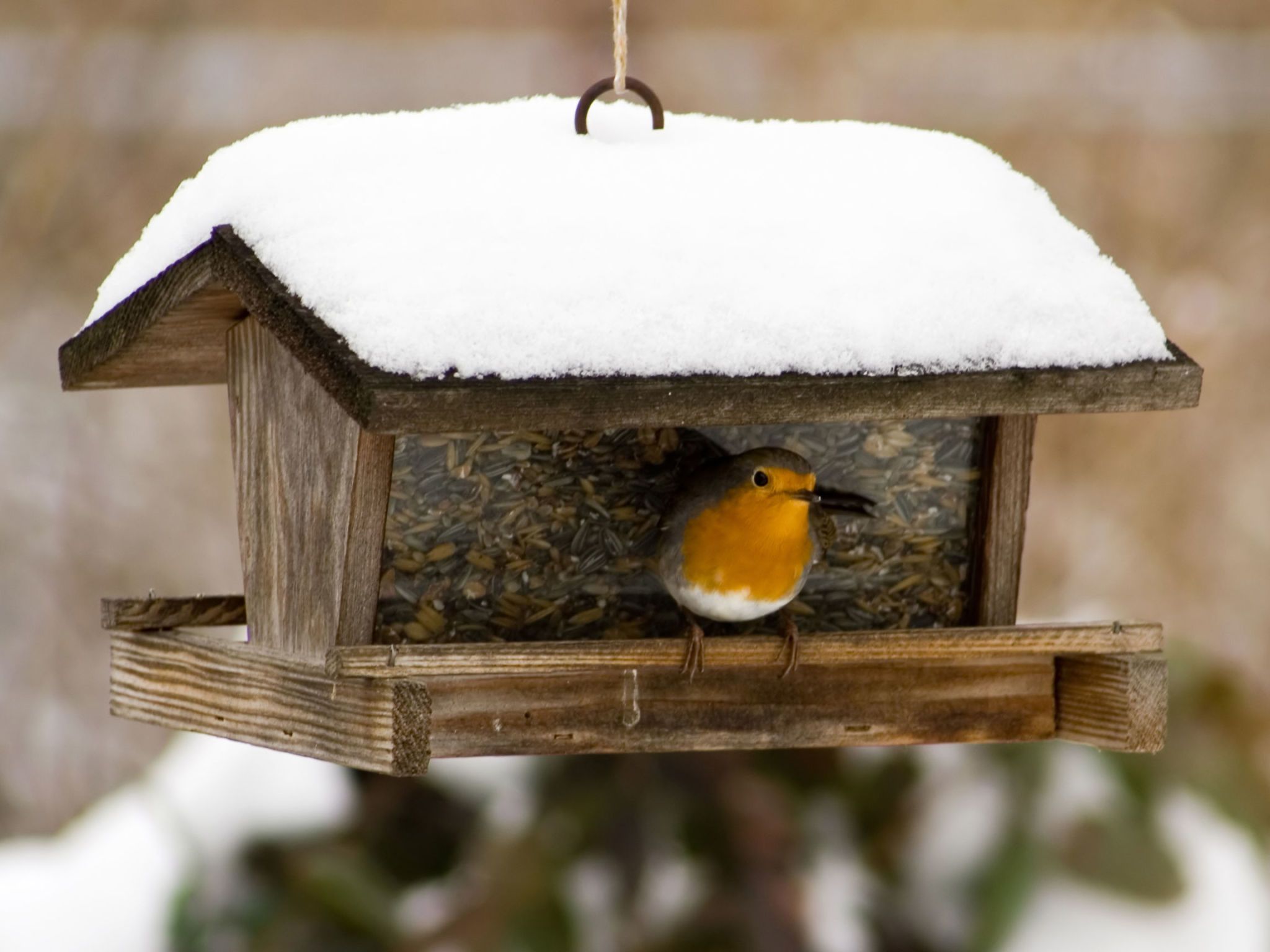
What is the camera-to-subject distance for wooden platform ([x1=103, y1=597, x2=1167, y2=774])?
2.21m

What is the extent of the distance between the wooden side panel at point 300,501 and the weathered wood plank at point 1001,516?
1035mm

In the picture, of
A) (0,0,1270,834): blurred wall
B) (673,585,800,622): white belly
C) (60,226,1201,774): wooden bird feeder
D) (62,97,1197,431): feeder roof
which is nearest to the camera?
(62,97,1197,431): feeder roof

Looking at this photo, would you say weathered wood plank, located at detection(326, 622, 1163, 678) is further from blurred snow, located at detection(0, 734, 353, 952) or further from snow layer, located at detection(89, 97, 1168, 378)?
blurred snow, located at detection(0, 734, 353, 952)

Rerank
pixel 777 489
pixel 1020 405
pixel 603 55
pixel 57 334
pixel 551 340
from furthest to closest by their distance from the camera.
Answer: pixel 603 55
pixel 57 334
pixel 777 489
pixel 1020 405
pixel 551 340

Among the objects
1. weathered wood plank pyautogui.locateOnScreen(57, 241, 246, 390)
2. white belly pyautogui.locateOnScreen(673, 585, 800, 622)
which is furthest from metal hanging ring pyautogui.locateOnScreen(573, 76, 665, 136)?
white belly pyautogui.locateOnScreen(673, 585, 800, 622)

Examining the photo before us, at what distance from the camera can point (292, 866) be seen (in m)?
4.23

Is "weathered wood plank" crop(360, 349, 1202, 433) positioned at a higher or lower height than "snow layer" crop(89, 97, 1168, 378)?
lower

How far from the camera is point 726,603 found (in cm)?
243

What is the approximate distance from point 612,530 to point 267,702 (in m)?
0.59

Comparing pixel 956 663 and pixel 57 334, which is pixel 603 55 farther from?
pixel 956 663

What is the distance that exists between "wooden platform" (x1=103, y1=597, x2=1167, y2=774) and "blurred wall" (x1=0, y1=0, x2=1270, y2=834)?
2978mm

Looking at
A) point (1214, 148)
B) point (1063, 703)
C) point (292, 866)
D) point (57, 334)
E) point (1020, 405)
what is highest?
point (1214, 148)

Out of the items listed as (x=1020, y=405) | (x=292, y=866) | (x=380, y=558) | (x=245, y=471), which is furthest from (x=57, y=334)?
(x=1020, y=405)

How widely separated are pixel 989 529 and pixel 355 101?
488cm
